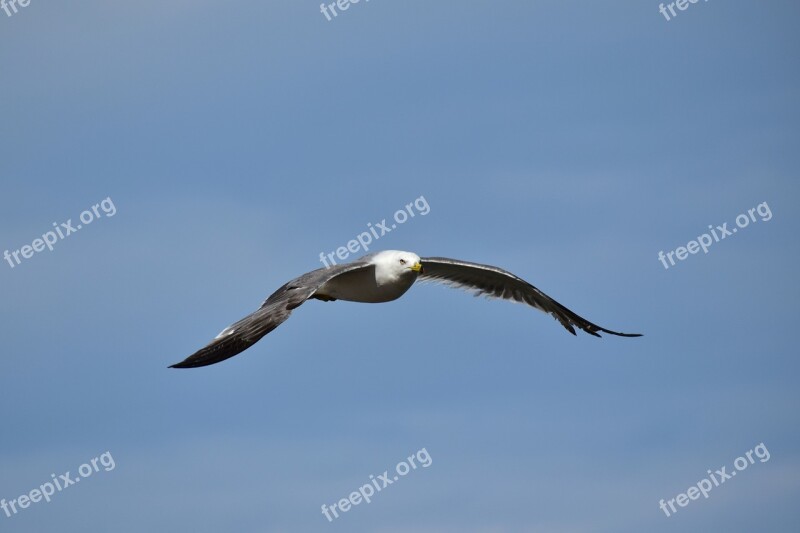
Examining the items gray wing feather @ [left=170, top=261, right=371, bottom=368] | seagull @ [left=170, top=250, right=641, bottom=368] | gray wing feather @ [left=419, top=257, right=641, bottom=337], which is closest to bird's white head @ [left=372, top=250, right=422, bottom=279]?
seagull @ [left=170, top=250, right=641, bottom=368]

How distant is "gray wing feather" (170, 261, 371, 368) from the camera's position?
1908 centimetres

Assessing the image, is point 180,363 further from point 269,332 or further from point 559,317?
point 559,317

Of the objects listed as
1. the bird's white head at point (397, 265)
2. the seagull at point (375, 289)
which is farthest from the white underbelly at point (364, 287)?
the bird's white head at point (397, 265)

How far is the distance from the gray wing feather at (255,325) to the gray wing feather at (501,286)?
6.41 m

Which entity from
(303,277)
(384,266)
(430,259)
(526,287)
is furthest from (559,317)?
(303,277)

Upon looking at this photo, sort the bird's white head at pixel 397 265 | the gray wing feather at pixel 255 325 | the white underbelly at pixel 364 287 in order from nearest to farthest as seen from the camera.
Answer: the gray wing feather at pixel 255 325
the bird's white head at pixel 397 265
the white underbelly at pixel 364 287

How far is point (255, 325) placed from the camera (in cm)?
2022

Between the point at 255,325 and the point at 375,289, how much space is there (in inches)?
228

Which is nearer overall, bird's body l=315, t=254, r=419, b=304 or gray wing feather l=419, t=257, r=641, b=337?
bird's body l=315, t=254, r=419, b=304

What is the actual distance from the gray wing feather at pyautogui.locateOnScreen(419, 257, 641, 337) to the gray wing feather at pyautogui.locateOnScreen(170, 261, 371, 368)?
21.0ft

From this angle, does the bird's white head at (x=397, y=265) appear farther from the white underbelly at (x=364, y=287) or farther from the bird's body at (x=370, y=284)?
the white underbelly at (x=364, y=287)

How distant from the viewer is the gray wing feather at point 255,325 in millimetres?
19078

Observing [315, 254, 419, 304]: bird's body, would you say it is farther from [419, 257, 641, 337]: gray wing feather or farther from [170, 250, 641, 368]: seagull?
[419, 257, 641, 337]: gray wing feather

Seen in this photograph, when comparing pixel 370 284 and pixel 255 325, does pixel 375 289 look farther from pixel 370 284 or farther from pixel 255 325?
pixel 255 325
